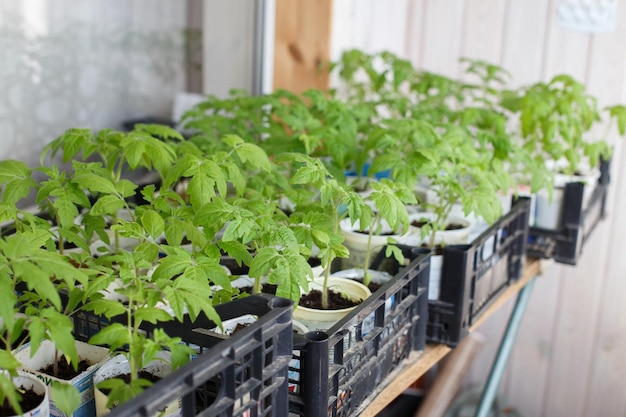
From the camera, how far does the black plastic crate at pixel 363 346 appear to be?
3.03ft

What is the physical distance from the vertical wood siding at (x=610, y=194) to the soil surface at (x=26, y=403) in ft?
5.60

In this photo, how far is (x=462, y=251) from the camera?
1.28 metres

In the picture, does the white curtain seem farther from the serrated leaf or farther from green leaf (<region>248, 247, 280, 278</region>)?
green leaf (<region>248, 247, 280, 278</region>)

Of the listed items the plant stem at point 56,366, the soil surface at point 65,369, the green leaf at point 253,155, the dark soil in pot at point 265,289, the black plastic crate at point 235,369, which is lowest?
the soil surface at point 65,369

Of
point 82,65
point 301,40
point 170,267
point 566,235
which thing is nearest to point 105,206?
point 170,267

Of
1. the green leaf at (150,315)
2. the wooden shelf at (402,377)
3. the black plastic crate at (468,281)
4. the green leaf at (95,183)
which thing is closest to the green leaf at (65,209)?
the green leaf at (95,183)

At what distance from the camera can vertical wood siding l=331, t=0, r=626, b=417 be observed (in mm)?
2441

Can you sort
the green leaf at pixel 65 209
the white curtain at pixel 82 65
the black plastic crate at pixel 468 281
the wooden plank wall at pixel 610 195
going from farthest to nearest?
the wooden plank wall at pixel 610 195 < the white curtain at pixel 82 65 < the black plastic crate at pixel 468 281 < the green leaf at pixel 65 209

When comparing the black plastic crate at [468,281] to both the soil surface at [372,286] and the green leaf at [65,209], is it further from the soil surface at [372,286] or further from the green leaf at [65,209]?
the green leaf at [65,209]

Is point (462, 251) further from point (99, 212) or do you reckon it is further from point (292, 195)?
point (99, 212)

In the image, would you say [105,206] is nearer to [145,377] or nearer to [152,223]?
[152,223]

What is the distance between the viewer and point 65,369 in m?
0.98

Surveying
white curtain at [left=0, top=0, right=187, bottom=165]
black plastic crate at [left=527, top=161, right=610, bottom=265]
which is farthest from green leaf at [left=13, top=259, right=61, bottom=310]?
black plastic crate at [left=527, top=161, right=610, bottom=265]

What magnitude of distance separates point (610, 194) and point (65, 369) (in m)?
2.00
